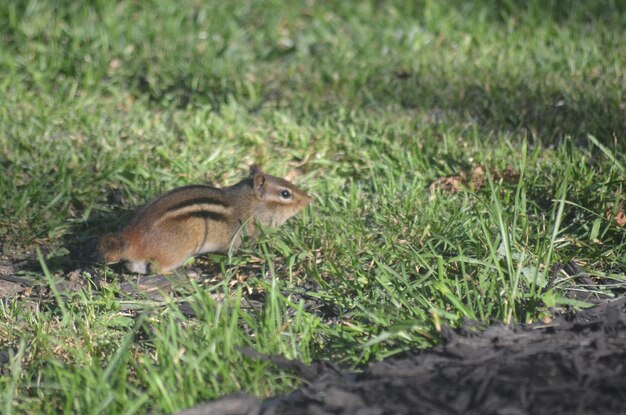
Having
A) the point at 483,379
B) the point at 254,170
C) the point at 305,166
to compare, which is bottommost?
the point at 305,166

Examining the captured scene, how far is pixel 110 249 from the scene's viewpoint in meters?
5.04

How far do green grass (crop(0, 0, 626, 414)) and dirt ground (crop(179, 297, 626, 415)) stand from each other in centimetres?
22

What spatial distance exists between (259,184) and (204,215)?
0.46m

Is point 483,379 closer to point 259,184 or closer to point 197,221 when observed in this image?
point 197,221

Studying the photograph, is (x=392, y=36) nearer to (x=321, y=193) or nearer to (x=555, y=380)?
(x=321, y=193)

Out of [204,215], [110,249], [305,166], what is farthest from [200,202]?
[305,166]

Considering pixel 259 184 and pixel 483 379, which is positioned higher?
pixel 483 379

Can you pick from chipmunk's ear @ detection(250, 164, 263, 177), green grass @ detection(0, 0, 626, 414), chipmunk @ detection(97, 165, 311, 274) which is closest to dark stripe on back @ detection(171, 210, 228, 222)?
chipmunk @ detection(97, 165, 311, 274)

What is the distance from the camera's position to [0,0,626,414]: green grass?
400 cm

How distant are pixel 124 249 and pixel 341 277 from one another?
1227 mm

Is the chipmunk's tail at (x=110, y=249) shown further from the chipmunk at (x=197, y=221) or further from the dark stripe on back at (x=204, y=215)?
the dark stripe on back at (x=204, y=215)

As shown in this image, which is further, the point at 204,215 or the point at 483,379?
the point at 204,215

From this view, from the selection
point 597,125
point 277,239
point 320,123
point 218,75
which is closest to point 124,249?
point 277,239

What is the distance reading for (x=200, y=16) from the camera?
830cm
